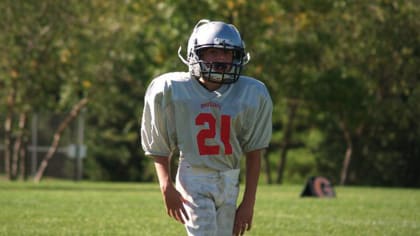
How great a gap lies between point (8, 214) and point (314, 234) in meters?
3.97

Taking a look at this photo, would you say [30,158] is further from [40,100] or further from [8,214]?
[8,214]

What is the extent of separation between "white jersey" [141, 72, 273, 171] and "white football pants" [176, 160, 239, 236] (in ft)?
0.16

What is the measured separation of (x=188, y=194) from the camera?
5602mm

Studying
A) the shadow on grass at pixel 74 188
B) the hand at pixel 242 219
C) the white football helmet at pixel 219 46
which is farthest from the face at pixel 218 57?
the shadow on grass at pixel 74 188

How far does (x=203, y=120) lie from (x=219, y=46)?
421 mm

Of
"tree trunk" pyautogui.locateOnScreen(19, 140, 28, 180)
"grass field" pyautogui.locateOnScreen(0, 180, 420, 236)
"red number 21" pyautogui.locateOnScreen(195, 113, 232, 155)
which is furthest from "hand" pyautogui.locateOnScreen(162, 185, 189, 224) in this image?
"tree trunk" pyautogui.locateOnScreen(19, 140, 28, 180)

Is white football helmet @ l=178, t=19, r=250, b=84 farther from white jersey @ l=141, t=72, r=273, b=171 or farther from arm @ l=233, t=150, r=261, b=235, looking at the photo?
arm @ l=233, t=150, r=261, b=235

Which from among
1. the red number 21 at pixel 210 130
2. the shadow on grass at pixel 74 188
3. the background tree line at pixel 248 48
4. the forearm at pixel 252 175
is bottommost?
the shadow on grass at pixel 74 188

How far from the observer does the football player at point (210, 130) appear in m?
5.59

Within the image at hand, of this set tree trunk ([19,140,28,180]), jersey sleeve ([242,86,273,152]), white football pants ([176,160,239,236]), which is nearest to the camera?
white football pants ([176,160,239,236])

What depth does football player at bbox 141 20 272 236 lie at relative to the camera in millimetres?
5590

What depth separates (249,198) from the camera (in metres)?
5.71

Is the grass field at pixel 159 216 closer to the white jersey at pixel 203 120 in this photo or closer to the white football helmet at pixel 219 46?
the white jersey at pixel 203 120

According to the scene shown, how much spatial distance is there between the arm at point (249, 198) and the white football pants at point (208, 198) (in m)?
0.05
